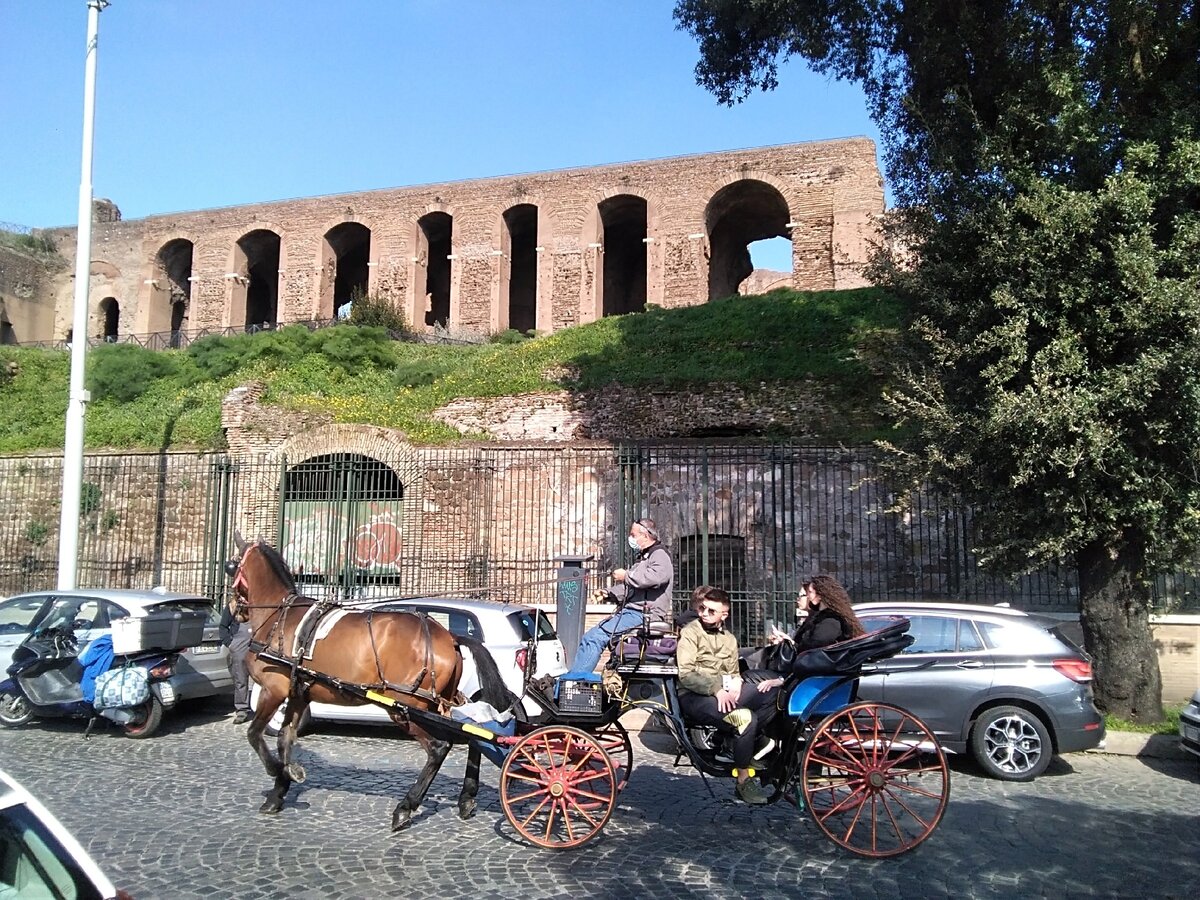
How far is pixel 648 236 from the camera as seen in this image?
3209 centimetres

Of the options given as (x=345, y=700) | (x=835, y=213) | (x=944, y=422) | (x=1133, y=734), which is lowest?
(x=1133, y=734)

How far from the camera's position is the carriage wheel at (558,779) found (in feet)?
17.8

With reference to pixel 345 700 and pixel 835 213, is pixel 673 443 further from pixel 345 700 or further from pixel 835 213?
pixel 835 213

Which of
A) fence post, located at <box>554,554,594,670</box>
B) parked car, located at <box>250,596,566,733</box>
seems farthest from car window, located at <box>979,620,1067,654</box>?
fence post, located at <box>554,554,594,670</box>

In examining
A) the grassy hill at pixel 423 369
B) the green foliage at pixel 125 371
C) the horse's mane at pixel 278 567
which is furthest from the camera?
the green foliage at pixel 125 371

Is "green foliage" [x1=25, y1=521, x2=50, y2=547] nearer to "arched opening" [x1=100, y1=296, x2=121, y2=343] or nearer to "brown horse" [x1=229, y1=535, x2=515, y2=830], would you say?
"brown horse" [x1=229, y1=535, x2=515, y2=830]

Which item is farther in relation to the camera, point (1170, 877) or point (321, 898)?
point (1170, 877)

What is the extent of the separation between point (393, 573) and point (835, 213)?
20.8m

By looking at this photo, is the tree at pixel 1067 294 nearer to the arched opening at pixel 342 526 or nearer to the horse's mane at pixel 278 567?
the horse's mane at pixel 278 567

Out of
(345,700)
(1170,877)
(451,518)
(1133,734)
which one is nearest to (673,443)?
(451,518)

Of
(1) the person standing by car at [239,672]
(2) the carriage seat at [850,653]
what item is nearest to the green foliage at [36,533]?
(1) the person standing by car at [239,672]

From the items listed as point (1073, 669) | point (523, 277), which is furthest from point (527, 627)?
point (523, 277)

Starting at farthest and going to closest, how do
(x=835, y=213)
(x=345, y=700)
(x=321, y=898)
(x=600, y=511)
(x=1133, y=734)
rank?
(x=835, y=213) → (x=600, y=511) → (x=1133, y=734) → (x=345, y=700) → (x=321, y=898)

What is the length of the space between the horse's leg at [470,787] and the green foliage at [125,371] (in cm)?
1959
